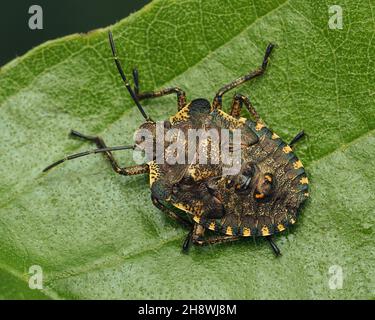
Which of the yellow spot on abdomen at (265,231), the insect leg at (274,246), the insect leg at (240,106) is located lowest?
the insect leg at (274,246)

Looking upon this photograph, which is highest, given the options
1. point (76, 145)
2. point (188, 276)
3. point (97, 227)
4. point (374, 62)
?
point (374, 62)

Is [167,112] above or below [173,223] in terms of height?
above

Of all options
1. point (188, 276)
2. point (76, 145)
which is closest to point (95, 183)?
point (76, 145)

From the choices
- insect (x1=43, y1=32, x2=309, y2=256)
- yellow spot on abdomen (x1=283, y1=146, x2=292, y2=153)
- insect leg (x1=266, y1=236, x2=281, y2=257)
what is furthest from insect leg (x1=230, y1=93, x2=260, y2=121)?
insect leg (x1=266, y1=236, x2=281, y2=257)

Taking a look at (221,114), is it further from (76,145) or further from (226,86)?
(76,145)

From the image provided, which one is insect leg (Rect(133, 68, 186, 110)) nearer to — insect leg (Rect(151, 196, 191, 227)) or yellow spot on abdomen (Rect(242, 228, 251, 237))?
insect leg (Rect(151, 196, 191, 227))

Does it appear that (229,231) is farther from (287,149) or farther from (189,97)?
(189,97)

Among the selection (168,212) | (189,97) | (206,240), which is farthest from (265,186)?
(189,97)

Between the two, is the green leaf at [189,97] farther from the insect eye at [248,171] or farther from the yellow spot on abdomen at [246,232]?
the insect eye at [248,171]

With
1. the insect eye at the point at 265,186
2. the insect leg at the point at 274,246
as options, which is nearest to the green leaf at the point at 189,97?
the insect leg at the point at 274,246
